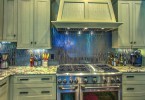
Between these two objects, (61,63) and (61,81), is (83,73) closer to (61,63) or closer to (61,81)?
(61,81)

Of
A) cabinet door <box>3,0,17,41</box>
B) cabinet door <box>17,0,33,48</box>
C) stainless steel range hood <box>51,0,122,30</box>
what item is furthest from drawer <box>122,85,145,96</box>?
cabinet door <box>3,0,17,41</box>

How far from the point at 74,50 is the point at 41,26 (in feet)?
2.83

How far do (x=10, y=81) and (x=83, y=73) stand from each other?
1176 mm

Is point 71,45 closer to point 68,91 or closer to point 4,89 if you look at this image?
point 68,91

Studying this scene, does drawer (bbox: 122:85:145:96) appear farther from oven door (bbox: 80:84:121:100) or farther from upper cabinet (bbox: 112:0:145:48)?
upper cabinet (bbox: 112:0:145:48)

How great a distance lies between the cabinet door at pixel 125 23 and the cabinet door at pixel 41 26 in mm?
1364

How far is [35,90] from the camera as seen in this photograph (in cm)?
261

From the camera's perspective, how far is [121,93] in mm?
2674

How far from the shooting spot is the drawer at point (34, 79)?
259cm

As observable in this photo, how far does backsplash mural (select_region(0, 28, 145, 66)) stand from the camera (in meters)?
3.31

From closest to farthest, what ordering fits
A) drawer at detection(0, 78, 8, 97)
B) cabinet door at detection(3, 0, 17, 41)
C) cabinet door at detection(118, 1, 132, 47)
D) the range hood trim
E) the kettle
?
1. drawer at detection(0, 78, 8, 97)
2. the range hood trim
3. cabinet door at detection(3, 0, 17, 41)
4. cabinet door at detection(118, 1, 132, 47)
5. the kettle

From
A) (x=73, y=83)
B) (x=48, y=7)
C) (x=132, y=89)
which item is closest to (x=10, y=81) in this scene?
(x=73, y=83)

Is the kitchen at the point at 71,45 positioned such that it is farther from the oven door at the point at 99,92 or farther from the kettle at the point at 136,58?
the kettle at the point at 136,58

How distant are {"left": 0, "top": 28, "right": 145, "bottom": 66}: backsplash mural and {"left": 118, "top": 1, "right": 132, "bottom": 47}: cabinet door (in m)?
0.40
